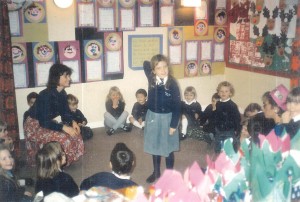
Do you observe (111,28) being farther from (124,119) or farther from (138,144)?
(138,144)

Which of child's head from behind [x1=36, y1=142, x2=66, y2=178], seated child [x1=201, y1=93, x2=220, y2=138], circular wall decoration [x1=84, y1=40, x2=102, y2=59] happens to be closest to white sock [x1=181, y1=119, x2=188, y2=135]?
seated child [x1=201, y1=93, x2=220, y2=138]

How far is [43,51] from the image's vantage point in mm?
3189

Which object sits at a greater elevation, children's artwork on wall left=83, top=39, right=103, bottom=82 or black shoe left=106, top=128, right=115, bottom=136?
children's artwork on wall left=83, top=39, right=103, bottom=82

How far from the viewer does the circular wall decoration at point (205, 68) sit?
397 cm

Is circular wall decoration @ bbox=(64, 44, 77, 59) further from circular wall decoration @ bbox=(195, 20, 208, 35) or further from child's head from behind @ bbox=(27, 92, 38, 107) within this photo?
circular wall decoration @ bbox=(195, 20, 208, 35)

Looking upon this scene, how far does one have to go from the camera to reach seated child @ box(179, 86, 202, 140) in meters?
3.23

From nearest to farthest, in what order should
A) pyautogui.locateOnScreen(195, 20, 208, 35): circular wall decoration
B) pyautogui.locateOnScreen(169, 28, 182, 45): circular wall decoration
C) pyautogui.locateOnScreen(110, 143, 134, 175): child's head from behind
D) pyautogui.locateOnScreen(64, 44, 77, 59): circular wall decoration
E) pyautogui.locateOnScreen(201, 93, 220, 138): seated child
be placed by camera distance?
pyautogui.locateOnScreen(110, 143, 134, 175): child's head from behind < pyautogui.locateOnScreen(201, 93, 220, 138): seated child < pyautogui.locateOnScreen(64, 44, 77, 59): circular wall decoration < pyautogui.locateOnScreen(169, 28, 182, 45): circular wall decoration < pyautogui.locateOnScreen(195, 20, 208, 35): circular wall decoration

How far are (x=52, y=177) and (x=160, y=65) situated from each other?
0.85m

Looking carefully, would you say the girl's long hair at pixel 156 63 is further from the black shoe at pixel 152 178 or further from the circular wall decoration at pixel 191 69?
the circular wall decoration at pixel 191 69

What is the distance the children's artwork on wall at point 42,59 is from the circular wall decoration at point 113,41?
20.0 inches

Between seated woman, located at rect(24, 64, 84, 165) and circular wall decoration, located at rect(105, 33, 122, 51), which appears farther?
circular wall decoration, located at rect(105, 33, 122, 51)

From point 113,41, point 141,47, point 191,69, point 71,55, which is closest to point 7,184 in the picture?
point 71,55

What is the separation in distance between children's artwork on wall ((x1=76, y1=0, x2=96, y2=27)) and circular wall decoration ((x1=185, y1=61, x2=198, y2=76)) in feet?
3.69

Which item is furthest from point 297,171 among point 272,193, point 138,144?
point 138,144
